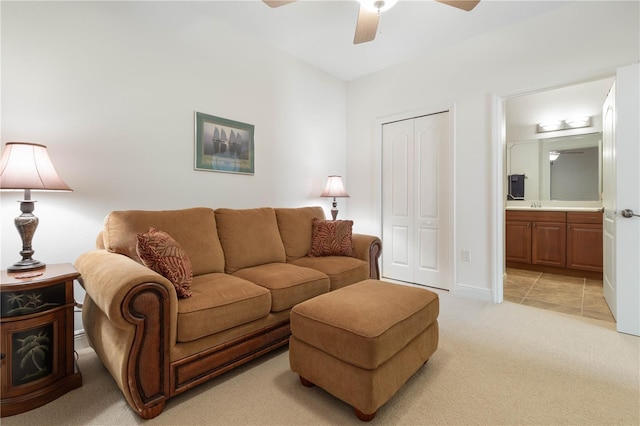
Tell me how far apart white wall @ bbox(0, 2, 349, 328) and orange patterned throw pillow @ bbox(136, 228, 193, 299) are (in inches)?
32.6

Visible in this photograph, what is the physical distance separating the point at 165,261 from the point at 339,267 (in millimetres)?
1290

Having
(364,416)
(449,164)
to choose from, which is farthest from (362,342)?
(449,164)

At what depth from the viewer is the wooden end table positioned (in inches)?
54.6

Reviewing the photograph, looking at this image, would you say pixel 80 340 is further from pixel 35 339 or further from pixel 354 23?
pixel 354 23

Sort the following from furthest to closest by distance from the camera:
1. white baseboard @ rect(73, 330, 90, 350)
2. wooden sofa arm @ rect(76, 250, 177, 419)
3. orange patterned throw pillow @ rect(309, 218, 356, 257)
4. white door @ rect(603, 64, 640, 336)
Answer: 1. orange patterned throw pillow @ rect(309, 218, 356, 257)
2. white door @ rect(603, 64, 640, 336)
3. white baseboard @ rect(73, 330, 90, 350)
4. wooden sofa arm @ rect(76, 250, 177, 419)

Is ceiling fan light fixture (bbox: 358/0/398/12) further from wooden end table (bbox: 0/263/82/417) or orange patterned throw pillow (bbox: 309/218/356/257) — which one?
wooden end table (bbox: 0/263/82/417)

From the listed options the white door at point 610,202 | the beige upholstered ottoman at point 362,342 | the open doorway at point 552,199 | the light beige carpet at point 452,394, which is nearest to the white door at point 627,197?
the white door at point 610,202

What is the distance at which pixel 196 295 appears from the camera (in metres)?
1.64

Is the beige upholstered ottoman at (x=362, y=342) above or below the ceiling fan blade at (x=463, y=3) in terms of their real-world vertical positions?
below

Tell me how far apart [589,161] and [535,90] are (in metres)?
2.54

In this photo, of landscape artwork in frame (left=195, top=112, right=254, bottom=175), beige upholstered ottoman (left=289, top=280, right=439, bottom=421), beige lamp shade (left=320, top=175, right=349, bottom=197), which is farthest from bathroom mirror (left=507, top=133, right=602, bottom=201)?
landscape artwork in frame (left=195, top=112, right=254, bottom=175)

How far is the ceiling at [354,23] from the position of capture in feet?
8.53

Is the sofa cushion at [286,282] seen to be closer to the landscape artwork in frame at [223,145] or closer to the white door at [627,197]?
the landscape artwork in frame at [223,145]

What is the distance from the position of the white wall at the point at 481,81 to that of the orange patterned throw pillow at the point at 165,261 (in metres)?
2.70
